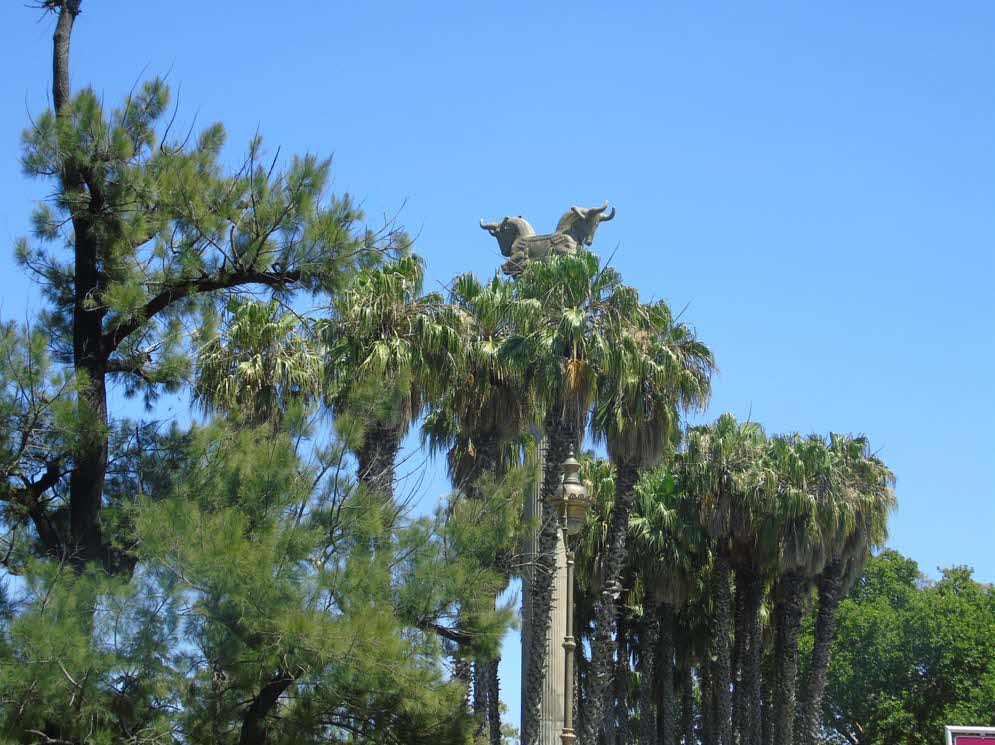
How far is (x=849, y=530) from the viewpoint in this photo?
32.4 m

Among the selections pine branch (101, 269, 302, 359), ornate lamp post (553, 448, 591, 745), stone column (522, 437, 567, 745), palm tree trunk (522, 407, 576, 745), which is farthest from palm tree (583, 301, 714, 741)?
pine branch (101, 269, 302, 359)

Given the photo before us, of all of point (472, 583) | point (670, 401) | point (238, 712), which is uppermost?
point (670, 401)

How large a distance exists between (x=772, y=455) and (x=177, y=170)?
21300 millimetres

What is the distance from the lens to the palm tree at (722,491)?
1248 inches

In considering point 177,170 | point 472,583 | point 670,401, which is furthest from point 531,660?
point 177,170

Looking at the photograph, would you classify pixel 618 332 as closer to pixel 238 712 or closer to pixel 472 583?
pixel 472 583

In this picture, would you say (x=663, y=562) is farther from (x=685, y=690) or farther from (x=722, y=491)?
(x=685, y=690)

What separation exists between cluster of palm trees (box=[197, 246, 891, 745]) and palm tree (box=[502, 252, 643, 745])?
4cm

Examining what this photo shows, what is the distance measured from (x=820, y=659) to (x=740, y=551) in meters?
3.74

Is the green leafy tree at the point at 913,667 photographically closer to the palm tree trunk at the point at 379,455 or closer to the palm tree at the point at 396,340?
the palm tree at the point at 396,340

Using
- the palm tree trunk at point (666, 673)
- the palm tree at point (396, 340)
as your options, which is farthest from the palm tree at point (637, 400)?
the palm tree trunk at point (666, 673)

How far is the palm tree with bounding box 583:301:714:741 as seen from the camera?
83.6 feet

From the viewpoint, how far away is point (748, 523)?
105 ft

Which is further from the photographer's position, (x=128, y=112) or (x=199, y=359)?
(x=199, y=359)
